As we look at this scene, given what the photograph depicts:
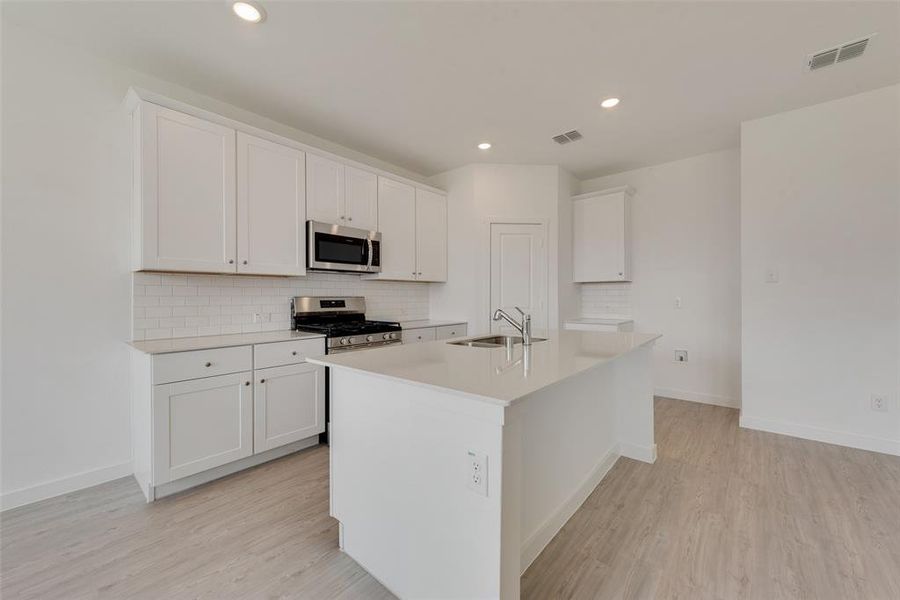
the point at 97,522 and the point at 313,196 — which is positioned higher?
the point at 313,196

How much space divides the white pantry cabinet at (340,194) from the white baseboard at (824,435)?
3792 millimetres

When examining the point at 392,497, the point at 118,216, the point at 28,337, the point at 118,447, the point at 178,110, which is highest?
the point at 178,110

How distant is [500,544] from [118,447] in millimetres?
2607

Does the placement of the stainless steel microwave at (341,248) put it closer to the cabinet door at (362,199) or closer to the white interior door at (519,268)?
the cabinet door at (362,199)

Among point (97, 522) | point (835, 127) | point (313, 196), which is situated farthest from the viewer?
point (313, 196)

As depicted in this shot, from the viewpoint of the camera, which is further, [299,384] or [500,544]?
[299,384]

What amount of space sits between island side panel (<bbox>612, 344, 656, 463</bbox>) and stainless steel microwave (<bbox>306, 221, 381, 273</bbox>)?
2253 millimetres

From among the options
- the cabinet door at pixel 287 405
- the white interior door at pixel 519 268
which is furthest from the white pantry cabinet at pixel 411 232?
the cabinet door at pixel 287 405

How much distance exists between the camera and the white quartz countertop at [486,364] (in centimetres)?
118

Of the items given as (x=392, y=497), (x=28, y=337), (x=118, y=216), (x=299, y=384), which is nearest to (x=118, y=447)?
(x=28, y=337)

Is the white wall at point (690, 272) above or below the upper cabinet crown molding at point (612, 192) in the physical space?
below

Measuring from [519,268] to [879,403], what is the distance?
9.92ft

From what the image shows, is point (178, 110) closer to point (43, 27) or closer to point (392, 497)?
point (43, 27)

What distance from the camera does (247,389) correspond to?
2.39m
